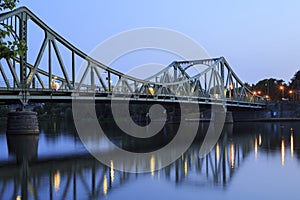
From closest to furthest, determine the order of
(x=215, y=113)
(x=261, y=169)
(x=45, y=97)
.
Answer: (x=261, y=169) → (x=45, y=97) → (x=215, y=113)

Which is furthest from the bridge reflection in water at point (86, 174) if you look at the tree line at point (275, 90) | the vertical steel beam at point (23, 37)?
the tree line at point (275, 90)

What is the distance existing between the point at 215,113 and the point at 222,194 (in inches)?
2520

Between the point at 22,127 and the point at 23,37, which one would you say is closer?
the point at 22,127

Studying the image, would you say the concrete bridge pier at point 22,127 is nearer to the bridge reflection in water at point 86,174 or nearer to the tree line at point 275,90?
the bridge reflection in water at point 86,174

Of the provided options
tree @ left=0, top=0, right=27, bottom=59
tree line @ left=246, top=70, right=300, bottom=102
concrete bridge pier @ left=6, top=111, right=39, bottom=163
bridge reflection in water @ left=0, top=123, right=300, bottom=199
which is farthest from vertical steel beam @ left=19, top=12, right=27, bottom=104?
tree line @ left=246, top=70, right=300, bottom=102

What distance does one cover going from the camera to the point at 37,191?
50.0 feet

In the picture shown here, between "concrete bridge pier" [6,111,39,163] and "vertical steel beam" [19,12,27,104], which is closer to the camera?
"concrete bridge pier" [6,111,39,163]

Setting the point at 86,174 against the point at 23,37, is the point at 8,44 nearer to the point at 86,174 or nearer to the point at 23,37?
the point at 86,174

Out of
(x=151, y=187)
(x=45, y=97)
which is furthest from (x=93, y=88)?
(x=151, y=187)

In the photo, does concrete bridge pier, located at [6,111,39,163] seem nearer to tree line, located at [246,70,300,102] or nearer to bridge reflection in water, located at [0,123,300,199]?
bridge reflection in water, located at [0,123,300,199]

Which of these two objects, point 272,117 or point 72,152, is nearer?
point 72,152

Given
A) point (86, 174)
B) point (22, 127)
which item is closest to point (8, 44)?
point (86, 174)

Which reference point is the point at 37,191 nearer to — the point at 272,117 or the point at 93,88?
the point at 93,88

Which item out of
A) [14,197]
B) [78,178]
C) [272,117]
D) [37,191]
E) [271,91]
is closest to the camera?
[14,197]
